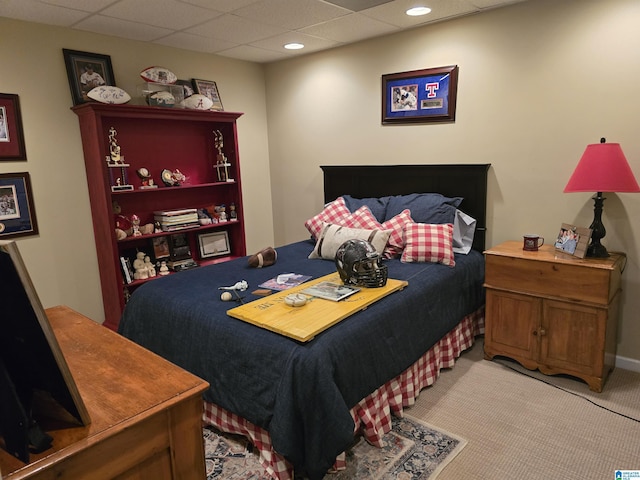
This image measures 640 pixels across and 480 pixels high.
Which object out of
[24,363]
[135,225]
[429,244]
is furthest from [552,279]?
[135,225]

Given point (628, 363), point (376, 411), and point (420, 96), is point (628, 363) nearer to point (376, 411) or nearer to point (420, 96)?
point (376, 411)

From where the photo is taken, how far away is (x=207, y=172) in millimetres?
4277

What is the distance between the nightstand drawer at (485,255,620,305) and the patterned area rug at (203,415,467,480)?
111cm

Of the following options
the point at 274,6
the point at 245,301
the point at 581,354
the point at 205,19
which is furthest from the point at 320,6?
the point at 581,354

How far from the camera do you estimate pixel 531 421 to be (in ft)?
7.73

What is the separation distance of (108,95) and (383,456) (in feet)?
10.2

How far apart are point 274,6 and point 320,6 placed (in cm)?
31

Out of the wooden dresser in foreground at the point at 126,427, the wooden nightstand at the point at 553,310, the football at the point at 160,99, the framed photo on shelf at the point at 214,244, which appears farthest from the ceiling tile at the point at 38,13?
the wooden nightstand at the point at 553,310

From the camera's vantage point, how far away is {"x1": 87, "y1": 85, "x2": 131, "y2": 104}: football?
3227mm

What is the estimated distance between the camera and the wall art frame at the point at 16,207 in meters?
3.04

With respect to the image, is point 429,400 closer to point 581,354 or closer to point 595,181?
point 581,354

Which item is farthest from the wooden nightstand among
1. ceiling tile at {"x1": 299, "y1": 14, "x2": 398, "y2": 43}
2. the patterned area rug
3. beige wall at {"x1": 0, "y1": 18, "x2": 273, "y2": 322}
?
beige wall at {"x1": 0, "y1": 18, "x2": 273, "y2": 322}

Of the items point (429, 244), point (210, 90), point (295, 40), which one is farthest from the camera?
point (210, 90)

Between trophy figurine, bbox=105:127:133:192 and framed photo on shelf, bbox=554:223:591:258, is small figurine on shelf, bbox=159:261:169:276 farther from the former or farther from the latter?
framed photo on shelf, bbox=554:223:591:258
